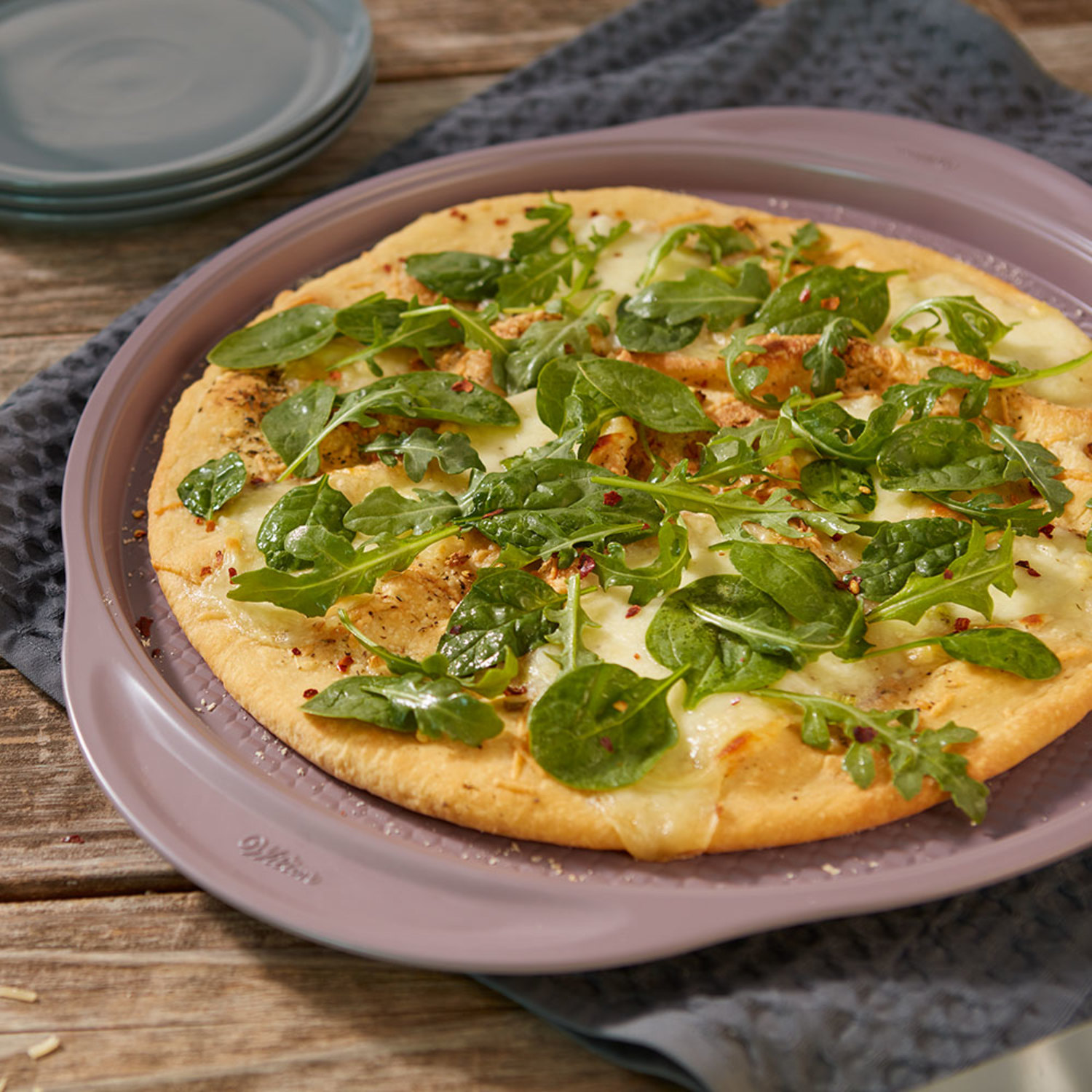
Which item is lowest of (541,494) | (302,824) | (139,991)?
(139,991)

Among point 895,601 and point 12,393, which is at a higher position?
point 895,601

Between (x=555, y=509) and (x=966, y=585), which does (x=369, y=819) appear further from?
(x=966, y=585)

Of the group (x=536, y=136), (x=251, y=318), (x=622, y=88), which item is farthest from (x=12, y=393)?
(x=622, y=88)

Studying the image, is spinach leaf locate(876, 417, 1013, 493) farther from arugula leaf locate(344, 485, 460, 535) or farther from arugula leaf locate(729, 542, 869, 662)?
arugula leaf locate(344, 485, 460, 535)

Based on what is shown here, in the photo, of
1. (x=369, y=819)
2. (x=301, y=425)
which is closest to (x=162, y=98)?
(x=301, y=425)

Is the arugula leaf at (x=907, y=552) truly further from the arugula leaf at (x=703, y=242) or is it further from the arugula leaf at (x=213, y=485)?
the arugula leaf at (x=213, y=485)

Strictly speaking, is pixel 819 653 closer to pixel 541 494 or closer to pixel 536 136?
pixel 541 494

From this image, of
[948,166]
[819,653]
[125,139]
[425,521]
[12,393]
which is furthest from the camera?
[125,139]
